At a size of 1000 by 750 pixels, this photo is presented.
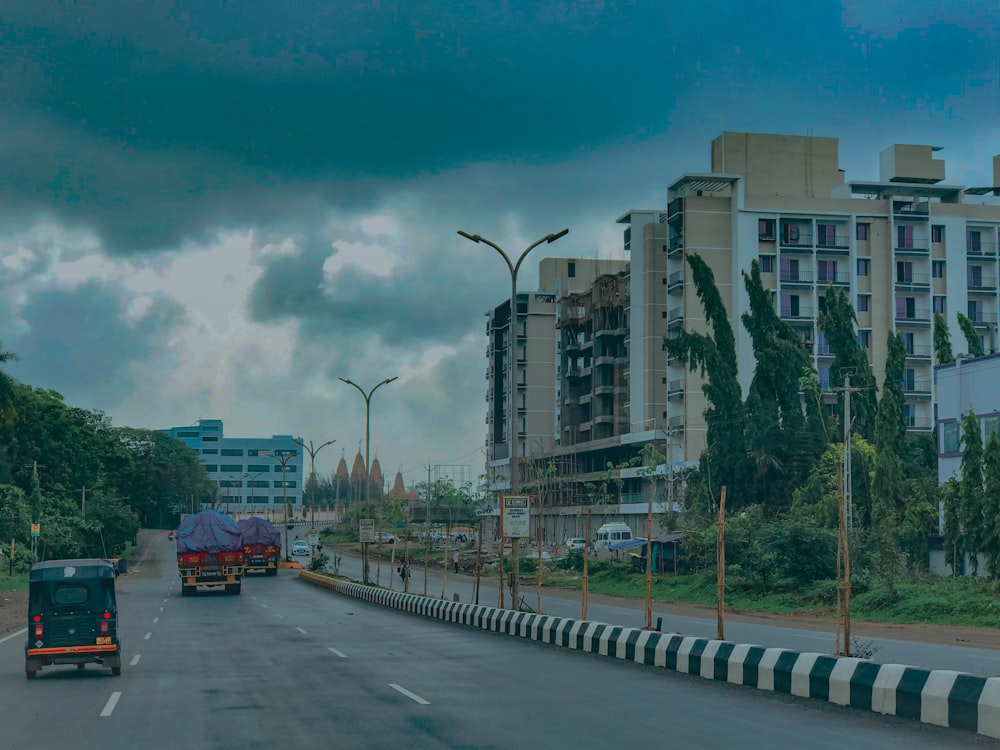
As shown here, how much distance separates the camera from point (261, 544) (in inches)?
2763

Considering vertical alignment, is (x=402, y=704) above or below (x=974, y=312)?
below

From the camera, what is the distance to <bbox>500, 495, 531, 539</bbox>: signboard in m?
28.8

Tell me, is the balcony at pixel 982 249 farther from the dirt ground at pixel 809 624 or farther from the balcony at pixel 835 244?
the dirt ground at pixel 809 624

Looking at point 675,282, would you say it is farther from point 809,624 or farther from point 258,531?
point 809,624

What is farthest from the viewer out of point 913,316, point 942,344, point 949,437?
point 913,316

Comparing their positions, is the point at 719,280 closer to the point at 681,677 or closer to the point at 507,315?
the point at 507,315

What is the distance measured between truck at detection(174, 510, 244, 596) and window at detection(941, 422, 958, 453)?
3143cm

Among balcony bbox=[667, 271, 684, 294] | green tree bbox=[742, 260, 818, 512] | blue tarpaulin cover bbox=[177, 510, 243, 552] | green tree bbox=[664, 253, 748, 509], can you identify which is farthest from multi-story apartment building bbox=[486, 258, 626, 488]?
blue tarpaulin cover bbox=[177, 510, 243, 552]

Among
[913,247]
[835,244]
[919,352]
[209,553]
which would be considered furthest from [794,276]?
[209,553]

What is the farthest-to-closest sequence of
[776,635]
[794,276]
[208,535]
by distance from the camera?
[794,276], [208,535], [776,635]

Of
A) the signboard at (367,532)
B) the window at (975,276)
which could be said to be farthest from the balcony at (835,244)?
the signboard at (367,532)

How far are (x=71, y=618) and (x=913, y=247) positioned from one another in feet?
278

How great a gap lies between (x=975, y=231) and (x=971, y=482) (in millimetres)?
59119

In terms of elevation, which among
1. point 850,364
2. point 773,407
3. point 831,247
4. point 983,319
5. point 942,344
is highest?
point 831,247
